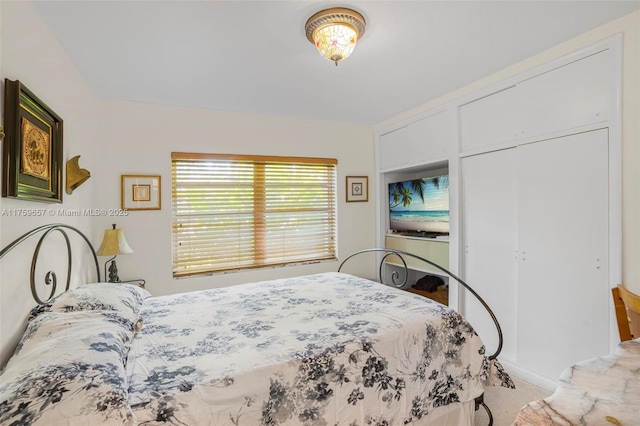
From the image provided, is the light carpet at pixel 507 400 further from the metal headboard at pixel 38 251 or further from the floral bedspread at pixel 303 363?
the metal headboard at pixel 38 251

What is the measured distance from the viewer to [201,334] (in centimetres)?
161

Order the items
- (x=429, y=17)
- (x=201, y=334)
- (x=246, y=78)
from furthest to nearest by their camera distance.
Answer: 1. (x=246, y=78)
2. (x=429, y=17)
3. (x=201, y=334)

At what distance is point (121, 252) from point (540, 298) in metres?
3.40

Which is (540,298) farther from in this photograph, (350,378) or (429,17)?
(429,17)

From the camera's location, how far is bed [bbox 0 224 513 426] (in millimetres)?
954

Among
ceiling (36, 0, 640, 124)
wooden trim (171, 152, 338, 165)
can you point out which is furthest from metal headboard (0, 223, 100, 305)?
wooden trim (171, 152, 338, 165)

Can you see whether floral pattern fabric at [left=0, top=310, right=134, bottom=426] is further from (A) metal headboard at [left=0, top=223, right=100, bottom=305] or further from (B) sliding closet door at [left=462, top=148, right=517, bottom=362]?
(B) sliding closet door at [left=462, top=148, right=517, bottom=362]

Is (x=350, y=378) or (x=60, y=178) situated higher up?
(x=60, y=178)

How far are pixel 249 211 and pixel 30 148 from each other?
2.17 metres

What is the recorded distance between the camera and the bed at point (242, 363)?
954mm

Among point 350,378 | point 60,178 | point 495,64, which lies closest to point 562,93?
point 495,64

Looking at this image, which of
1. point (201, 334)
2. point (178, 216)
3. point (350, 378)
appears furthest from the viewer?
point (178, 216)

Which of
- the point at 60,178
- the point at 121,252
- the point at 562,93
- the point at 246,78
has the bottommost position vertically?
the point at 121,252

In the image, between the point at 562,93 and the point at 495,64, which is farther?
the point at 495,64
